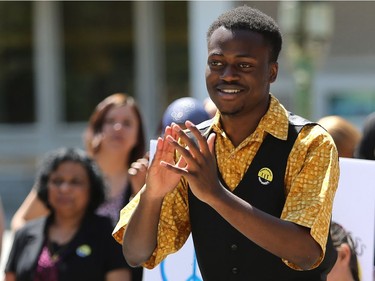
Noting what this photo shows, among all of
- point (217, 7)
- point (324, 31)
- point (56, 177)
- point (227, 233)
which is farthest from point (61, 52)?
point (227, 233)

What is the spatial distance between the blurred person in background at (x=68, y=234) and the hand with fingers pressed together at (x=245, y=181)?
1878 millimetres

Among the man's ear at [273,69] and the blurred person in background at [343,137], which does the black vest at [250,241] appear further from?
the blurred person in background at [343,137]

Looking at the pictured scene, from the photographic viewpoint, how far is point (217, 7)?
1260 centimetres

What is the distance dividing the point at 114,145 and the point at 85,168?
2.28 feet

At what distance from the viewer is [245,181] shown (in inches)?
112

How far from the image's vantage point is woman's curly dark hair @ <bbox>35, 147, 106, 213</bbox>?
17.3 feet

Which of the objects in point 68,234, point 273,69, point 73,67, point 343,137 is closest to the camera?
point 273,69

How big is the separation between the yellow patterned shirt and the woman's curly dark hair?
7.23 feet

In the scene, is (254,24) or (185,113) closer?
(254,24)

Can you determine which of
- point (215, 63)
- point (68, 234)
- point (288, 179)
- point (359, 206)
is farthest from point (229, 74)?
point (68, 234)

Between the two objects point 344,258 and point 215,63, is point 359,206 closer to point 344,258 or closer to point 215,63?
point 344,258

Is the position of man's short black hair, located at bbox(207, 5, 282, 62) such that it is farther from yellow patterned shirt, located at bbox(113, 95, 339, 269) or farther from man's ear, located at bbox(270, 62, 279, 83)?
yellow patterned shirt, located at bbox(113, 95, 339, 269)

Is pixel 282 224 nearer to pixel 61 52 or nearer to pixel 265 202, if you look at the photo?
pixel 265 202

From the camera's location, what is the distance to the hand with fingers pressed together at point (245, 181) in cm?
267
